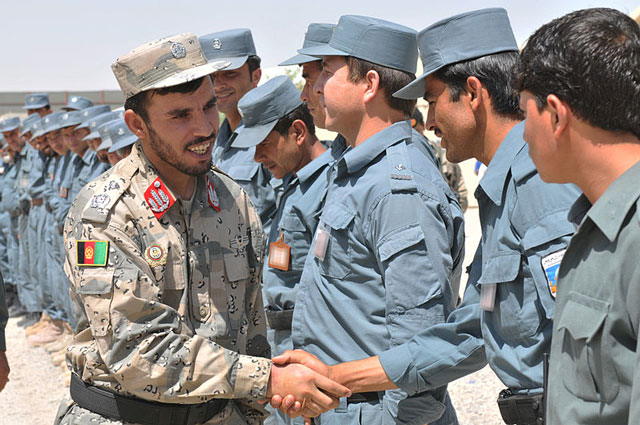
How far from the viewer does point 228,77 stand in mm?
5625

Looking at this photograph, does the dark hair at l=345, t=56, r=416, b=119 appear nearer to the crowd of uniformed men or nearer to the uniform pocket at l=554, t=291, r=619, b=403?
the crowd of uniformed men

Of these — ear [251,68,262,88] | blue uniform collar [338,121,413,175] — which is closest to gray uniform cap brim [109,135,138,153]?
ear [251,68,262,88]

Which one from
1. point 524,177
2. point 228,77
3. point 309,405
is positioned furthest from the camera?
point 228,77

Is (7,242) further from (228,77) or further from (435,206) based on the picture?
(435,206)

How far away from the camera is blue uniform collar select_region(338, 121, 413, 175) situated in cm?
314

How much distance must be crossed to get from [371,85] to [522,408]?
158 cm

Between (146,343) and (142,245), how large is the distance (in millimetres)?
333

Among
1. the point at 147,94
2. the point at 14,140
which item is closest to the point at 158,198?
the point at 147,94

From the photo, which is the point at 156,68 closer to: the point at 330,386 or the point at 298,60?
the point at 330,386

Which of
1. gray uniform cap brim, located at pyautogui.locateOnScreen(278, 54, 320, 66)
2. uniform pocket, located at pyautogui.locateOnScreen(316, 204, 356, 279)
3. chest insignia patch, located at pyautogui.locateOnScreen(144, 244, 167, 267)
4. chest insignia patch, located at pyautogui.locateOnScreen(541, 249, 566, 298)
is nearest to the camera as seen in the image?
chest insignia patch, located at pyautogui.locateOnScreen(541, 249, 566, 298)

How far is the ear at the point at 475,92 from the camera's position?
2623mm

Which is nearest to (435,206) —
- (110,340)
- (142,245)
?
(142,245)

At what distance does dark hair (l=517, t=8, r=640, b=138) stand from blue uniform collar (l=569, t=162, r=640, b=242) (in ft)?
→ 0.41

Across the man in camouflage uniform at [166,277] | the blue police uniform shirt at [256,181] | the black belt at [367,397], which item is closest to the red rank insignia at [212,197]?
the man in camouflage uniform at [166,277]
